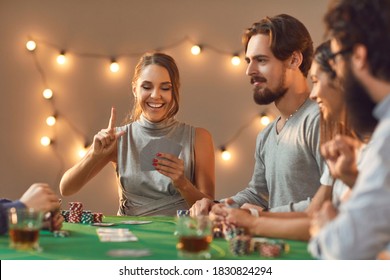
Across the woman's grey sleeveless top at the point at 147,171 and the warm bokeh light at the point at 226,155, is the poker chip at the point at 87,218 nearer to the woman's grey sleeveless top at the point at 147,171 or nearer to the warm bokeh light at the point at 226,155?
the woman's grey sleeveless top at the point at 147,171

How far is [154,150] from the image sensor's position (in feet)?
9.00

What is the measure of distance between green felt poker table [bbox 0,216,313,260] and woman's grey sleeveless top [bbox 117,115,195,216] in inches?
32.2

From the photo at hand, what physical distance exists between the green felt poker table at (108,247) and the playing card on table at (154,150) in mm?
960

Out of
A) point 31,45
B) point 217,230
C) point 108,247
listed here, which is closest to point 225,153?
point 31,45

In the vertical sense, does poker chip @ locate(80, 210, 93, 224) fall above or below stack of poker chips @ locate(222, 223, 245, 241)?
above

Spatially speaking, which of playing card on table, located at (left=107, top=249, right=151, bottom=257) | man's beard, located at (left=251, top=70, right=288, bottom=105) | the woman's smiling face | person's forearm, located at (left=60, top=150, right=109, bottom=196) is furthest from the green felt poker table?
the woman's smiling face

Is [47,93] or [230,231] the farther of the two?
[47,93]

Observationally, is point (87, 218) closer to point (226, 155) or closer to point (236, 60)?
point (226, 155)

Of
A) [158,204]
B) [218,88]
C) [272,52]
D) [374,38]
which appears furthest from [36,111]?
[374,38]

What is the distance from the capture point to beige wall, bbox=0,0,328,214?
145 inches

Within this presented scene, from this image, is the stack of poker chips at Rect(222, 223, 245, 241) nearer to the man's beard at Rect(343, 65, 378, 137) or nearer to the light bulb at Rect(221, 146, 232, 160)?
the man's beard at Rect(343, 65, 378, 137)

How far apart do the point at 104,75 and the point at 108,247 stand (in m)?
2.43
